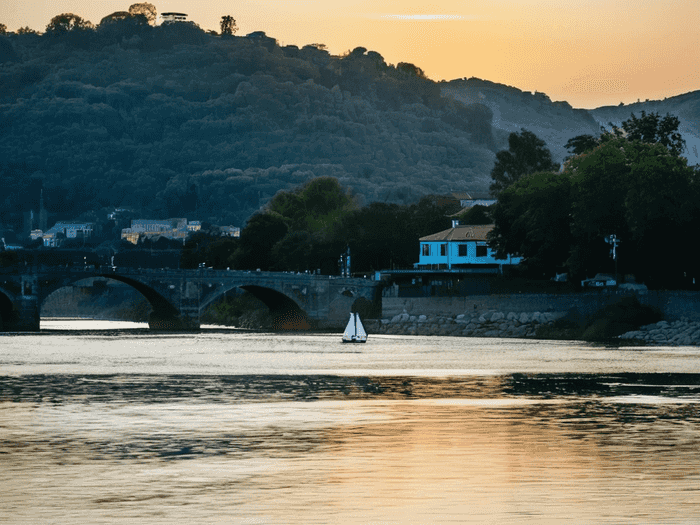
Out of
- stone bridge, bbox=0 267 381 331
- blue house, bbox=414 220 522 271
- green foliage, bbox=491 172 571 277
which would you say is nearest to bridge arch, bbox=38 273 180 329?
stone bridge, bbox=0 267 381 331

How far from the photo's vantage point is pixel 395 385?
6038cm

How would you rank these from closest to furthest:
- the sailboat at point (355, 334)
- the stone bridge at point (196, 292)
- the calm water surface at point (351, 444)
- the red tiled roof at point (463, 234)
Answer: the calm water surface at point (351, 444) < the sailboat at point (355, 334) < the stone bridge at point (196, 292) < the red tiled roof at point (463, 234)

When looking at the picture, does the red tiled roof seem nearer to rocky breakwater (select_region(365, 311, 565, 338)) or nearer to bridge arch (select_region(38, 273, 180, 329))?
rocky breakwater (select_region(365, 311, 565, 338))

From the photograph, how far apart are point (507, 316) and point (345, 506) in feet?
340

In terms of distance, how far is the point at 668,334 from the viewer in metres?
105

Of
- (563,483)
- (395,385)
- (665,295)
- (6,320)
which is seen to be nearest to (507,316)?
(665,295)

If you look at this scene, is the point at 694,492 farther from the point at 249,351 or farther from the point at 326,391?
the point at 249,351

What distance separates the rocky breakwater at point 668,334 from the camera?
334 ft

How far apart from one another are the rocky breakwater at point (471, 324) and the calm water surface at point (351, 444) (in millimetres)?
49476

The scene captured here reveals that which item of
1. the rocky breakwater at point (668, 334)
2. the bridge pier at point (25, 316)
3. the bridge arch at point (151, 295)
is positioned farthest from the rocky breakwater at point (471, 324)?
the bridge pier at point (25, 316)

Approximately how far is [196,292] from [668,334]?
62404 mm

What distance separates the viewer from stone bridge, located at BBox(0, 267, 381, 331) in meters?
142

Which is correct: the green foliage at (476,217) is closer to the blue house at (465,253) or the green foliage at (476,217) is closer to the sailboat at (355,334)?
the blue house at (465,253)

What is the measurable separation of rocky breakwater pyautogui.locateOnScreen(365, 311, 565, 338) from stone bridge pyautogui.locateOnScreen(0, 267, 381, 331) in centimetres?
1147
